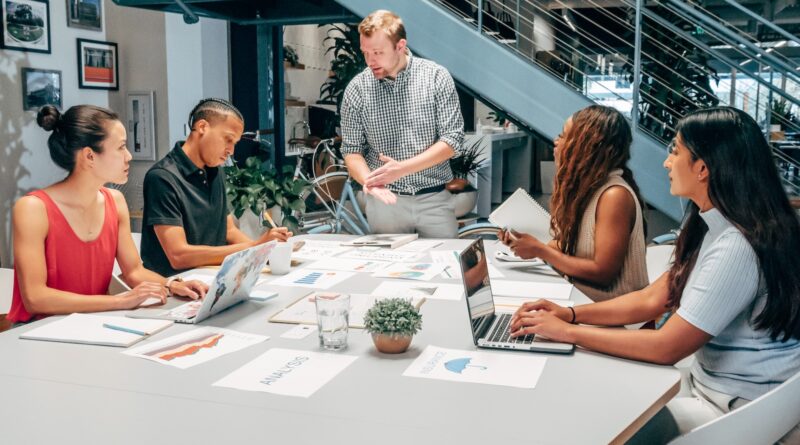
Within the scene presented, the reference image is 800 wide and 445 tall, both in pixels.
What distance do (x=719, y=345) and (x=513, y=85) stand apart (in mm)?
2825

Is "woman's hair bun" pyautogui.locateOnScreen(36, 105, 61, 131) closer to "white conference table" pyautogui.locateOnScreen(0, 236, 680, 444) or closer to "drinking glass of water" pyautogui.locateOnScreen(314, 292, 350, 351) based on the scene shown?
"white conference table" pyautogui.locateOnScreen(0, 236, 680, 444)

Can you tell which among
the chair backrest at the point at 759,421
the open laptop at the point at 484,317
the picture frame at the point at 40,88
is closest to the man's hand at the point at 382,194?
the open laptop at the point at 484,317

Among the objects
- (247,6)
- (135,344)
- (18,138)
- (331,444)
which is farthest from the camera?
(247,6)

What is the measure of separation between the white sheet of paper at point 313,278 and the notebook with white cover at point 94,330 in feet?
1.61

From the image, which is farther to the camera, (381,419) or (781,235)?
(781,235)

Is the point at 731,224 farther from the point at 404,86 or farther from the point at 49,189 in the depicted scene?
the point at 404,86

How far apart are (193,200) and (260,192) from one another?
2147mm

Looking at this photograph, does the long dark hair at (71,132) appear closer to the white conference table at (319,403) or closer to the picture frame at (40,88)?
the white conference table at (319,403)

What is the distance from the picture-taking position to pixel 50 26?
5.23 metres

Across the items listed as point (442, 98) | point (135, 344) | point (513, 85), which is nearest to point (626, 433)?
point (135, 344)

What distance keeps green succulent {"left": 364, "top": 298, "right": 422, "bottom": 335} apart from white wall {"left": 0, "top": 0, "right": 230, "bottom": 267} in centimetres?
441

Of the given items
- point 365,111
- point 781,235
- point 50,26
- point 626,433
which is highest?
point 50,26

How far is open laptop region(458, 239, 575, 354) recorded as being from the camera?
1569 mm

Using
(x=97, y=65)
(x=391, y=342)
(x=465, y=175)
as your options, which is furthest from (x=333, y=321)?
(x=465, y=175)
